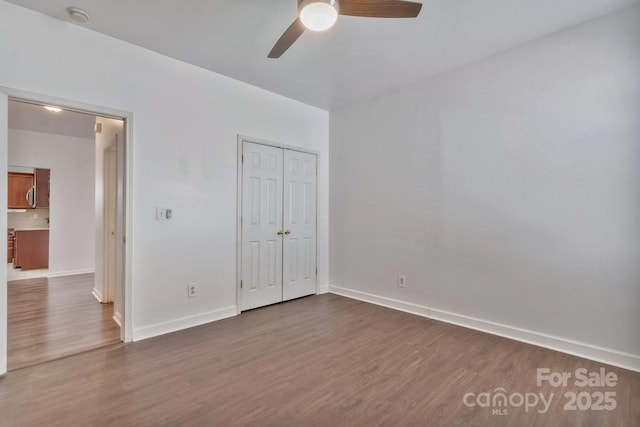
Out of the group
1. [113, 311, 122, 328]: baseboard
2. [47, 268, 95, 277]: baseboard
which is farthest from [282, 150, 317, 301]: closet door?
[47, 268, 95, 277]: baseboard

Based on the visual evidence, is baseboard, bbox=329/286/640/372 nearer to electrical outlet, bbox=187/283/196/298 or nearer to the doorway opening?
electrical outlet, bbox=187/283/196/298

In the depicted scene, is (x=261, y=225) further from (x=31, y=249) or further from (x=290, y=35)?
(x=31, y=249)

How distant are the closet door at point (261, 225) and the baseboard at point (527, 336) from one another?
145 cm

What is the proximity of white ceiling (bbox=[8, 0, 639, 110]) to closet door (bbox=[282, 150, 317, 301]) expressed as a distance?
124 centimetres

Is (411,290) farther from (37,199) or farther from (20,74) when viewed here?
(37,199)

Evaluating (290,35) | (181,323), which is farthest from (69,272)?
(290,35)

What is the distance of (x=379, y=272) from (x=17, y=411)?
3.51 m

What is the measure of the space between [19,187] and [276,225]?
Result: 6101mm

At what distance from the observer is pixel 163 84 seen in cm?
314

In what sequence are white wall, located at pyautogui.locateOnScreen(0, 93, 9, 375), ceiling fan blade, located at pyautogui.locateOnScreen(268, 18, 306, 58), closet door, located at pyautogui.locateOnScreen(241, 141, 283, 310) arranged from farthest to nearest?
closet door, located at pyautogui.locateOnScreen(241, 141, 283, 310)
white wall, located at pyautogui.locateOnScreen(0, 93, 9, 375)
ceiling fan blade, located at pyautogui.locateOnScreen(268, 18, 306, 58)

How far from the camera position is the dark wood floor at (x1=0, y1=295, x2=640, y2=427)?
186cm

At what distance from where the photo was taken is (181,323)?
326 centimetres

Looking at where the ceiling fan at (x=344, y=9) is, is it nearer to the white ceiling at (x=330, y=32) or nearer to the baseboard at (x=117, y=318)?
the white ceiling at (x=330, y=32)

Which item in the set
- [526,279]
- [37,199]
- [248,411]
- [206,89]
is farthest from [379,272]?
[37,199]
